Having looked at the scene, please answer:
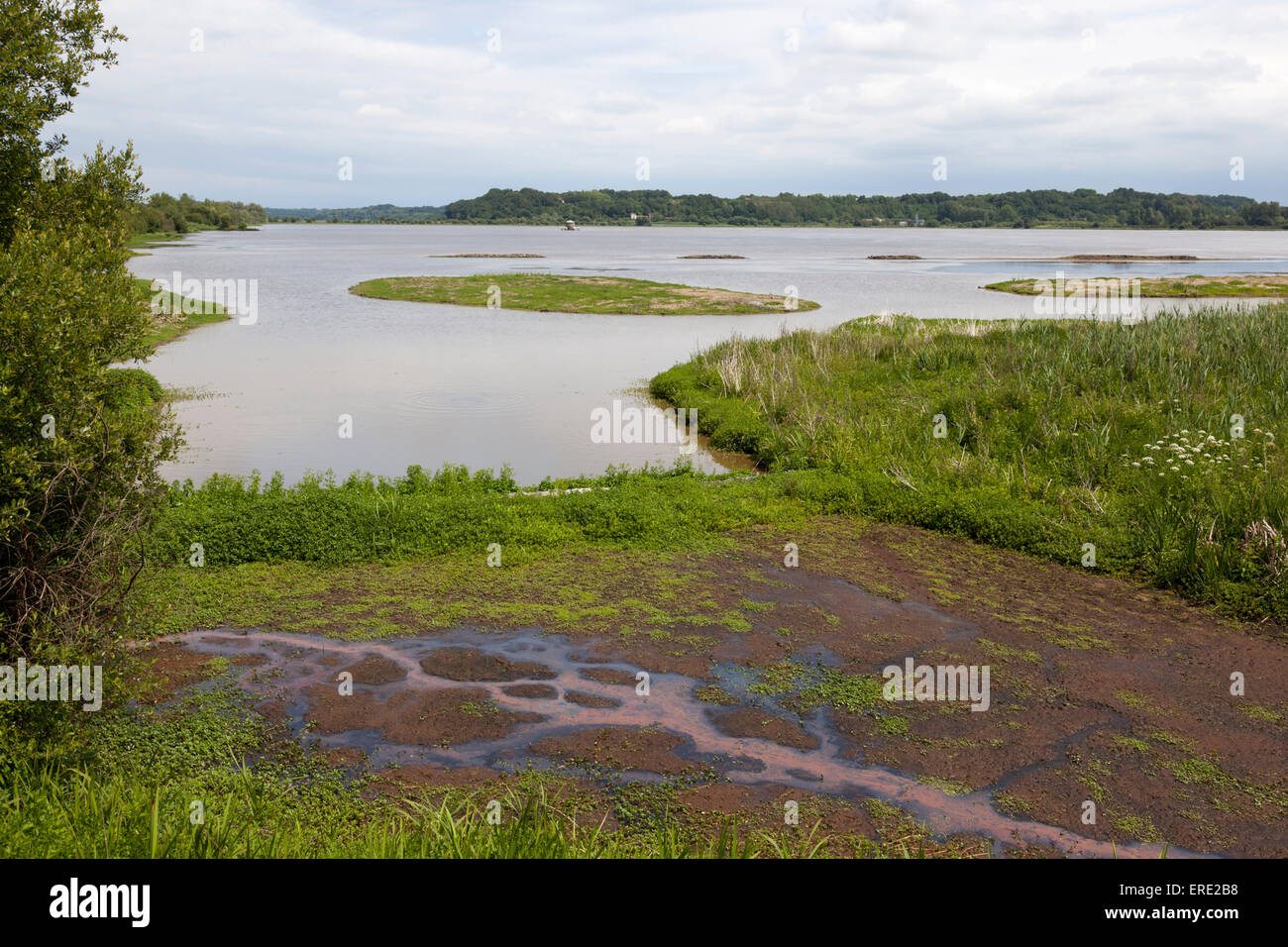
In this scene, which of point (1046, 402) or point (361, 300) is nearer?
point (1046, 402)

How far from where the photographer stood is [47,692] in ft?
21.3

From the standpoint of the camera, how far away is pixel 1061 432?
583 inches

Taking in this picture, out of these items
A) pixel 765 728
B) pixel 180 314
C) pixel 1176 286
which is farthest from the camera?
pixel 1176 286

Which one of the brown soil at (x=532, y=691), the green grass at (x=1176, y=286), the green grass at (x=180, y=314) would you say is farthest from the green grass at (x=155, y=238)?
the brown soil at (x=532, y=691)

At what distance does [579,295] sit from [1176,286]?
1262 inches

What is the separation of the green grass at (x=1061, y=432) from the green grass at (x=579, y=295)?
2005 cm

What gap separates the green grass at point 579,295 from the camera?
142 ft

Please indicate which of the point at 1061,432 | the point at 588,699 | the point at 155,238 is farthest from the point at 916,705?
the point at 155,238

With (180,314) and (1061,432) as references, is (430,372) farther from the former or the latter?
(1061,432)
